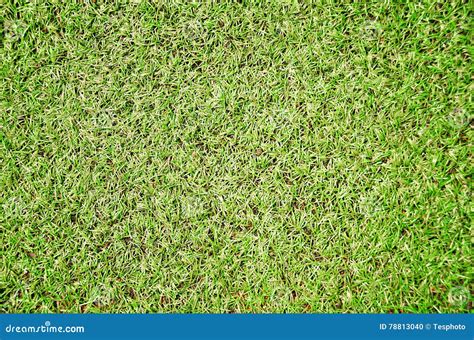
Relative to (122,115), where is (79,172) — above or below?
below

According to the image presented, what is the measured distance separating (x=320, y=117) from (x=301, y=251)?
37.9 inches

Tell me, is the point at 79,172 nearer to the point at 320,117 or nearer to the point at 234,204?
the point at 234,204

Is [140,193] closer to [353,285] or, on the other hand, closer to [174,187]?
[174,187]

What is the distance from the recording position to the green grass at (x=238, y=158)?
8.75 feet

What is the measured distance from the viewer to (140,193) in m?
2.81

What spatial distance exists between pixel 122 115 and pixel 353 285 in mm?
2055

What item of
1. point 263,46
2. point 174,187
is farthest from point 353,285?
point 263,46

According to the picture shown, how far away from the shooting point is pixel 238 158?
110 inches

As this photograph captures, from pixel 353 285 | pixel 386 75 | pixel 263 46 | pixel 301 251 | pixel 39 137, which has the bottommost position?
pixel 353 285

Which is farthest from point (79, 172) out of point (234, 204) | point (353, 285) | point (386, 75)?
point (386, 75)

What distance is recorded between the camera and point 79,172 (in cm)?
285

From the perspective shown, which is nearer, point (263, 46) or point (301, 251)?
point (301, 251)

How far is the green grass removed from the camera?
2666 millimetres

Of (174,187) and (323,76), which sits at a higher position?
(323,76)
